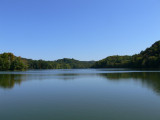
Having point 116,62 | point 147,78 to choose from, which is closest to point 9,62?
point 147,78

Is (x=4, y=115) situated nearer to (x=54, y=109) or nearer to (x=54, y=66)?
(x=54, y=109)

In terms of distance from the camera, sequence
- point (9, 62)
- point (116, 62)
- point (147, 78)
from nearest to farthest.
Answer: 1. point (147, 78)
2. point (9, 62)
3. point (116, 62)

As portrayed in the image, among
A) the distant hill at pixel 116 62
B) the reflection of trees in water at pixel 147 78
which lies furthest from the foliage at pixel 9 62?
the distant hill at pixel 116 62

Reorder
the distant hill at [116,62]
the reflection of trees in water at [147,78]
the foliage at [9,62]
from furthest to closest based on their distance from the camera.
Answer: the distant hill at [116,62], the foliage at [9,62], the reflection of trees in water at [147,78]

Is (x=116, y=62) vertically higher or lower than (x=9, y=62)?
higher

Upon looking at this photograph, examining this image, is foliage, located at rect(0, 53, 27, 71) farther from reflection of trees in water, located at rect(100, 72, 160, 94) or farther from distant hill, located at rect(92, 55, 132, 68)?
distant hill, located at rect(92, 55, 132, 68)

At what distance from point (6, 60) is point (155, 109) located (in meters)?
74.4

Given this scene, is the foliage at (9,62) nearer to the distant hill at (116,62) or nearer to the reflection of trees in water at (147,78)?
the reflection of trees in water at (147,78)

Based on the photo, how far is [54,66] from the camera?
147 metres

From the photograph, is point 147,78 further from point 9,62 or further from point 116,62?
point 116,62

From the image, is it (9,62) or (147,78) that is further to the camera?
(9,62)

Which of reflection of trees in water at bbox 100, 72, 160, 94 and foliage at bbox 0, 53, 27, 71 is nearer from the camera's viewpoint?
reflection of trees in water at bbox 100, 72, 160, 94

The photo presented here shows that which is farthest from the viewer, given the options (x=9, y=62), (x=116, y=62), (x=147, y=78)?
(x=116, y=62)

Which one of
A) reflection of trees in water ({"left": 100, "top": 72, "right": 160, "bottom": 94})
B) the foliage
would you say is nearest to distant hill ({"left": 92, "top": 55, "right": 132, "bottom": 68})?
the foliage
